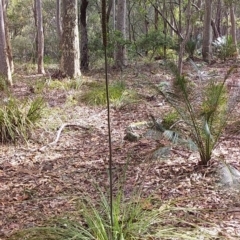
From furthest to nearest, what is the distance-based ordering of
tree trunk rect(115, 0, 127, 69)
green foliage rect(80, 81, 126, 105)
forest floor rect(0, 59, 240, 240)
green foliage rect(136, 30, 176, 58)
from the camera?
green foliage rect(136, 30, 176, 58)
tree trunk rect(115, 0, 127, 69)
green foliage rect(80, 81, 126, 105)
forest floor rect(0, 59, 240, 240)

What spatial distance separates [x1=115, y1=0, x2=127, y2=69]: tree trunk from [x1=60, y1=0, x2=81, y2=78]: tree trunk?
8.97 feet

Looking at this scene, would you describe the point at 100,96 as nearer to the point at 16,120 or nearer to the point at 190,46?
the point at 16,120

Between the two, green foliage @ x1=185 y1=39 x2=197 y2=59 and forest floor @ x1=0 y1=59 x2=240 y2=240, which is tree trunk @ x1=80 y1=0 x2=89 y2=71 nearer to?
green foliage @ x1=185 y1=39 x2=197 y2=59

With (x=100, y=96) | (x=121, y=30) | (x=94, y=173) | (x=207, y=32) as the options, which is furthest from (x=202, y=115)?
(x=207, y=32)

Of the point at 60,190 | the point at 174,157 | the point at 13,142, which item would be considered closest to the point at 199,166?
the point at 174,157

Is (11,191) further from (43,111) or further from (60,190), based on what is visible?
(43,111)

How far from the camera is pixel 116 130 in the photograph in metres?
5.66

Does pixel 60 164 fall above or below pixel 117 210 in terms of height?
below

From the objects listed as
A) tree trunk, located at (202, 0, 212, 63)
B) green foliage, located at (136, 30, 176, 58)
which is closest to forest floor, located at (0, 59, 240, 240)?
green foliage, located at (136, 30, 176, 58)

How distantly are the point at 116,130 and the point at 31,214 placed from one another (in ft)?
8.79

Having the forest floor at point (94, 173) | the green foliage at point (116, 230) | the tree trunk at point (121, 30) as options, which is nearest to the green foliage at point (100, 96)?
the forest floor at point (94, 173)

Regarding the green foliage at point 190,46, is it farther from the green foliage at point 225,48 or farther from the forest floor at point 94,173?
the forest floor at point 94,173

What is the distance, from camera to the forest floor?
122 inches

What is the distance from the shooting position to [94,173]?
406 cm
